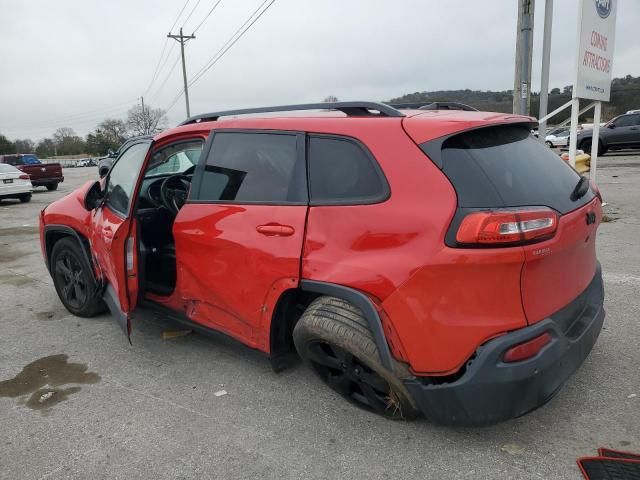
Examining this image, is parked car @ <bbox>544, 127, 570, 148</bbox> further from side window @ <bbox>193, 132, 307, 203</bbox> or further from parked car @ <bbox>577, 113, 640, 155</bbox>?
side window @ <bbox>193, 132, 307, 203</bbox>

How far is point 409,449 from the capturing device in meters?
2.46

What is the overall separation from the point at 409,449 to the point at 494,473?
405mm

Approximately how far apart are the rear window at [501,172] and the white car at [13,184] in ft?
54.8

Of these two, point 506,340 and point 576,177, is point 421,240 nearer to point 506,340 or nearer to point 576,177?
point 506,340

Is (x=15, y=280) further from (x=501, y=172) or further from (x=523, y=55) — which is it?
(x=523, y=55)

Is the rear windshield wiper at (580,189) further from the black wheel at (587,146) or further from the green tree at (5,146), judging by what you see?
the green tree at (5,146)

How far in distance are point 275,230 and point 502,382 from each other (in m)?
1.36

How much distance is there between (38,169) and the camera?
758 inches

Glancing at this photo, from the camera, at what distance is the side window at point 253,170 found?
9.05ft

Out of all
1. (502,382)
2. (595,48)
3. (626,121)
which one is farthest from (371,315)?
(626,121)

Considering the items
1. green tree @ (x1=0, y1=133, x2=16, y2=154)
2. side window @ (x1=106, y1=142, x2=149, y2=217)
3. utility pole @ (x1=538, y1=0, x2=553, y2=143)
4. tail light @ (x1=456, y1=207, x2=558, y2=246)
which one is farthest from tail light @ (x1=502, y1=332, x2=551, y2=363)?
green tree @ (x1=0, y1=133, x2=16, y2=154)

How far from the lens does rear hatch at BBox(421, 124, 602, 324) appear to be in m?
2.10

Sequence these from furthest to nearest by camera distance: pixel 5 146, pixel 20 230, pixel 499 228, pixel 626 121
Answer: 1. pixel 5 146
2. pixel 626 121
3. pixel 20 230
4. pixel 499 228

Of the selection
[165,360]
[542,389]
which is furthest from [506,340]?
[165,360]
